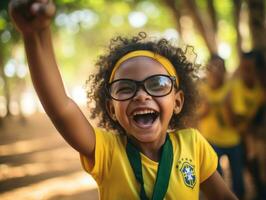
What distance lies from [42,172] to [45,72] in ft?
26.9

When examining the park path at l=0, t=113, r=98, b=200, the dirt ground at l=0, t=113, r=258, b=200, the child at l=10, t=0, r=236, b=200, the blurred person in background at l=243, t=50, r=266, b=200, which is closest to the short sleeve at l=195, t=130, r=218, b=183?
the child at l=10, t=0, r=236, b=200

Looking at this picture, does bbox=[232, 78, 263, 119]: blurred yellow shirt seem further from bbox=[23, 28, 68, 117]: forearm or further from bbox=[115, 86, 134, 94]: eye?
bbox=[23, 28, 68, 117]: forearm

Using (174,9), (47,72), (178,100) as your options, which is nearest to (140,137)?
(178,100)

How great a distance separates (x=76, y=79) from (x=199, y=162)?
62947mm

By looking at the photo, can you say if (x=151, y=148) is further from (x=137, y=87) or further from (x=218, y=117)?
(x=218, y=117)

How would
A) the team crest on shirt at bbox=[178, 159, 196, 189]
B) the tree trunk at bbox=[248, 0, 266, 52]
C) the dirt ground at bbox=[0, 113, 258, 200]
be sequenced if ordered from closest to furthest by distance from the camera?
the team crest on shirt at bbox=[178, 159, 196, 189], the tree trunk at bbox=[248, 0, 266, 52], the dirt ground at bbox=[0, 113, 258, 200]

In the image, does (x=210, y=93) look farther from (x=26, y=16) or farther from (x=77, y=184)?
(x=26, y=16)

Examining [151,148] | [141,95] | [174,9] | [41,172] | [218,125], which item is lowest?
[41,172]

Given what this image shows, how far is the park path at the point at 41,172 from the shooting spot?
747 cm

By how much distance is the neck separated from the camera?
2115 millimetres

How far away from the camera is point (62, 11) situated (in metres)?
17.2

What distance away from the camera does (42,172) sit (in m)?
9.45

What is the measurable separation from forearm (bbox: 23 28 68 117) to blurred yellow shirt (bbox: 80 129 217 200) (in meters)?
0.34

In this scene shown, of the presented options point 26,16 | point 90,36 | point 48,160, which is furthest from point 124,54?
point 90,36
